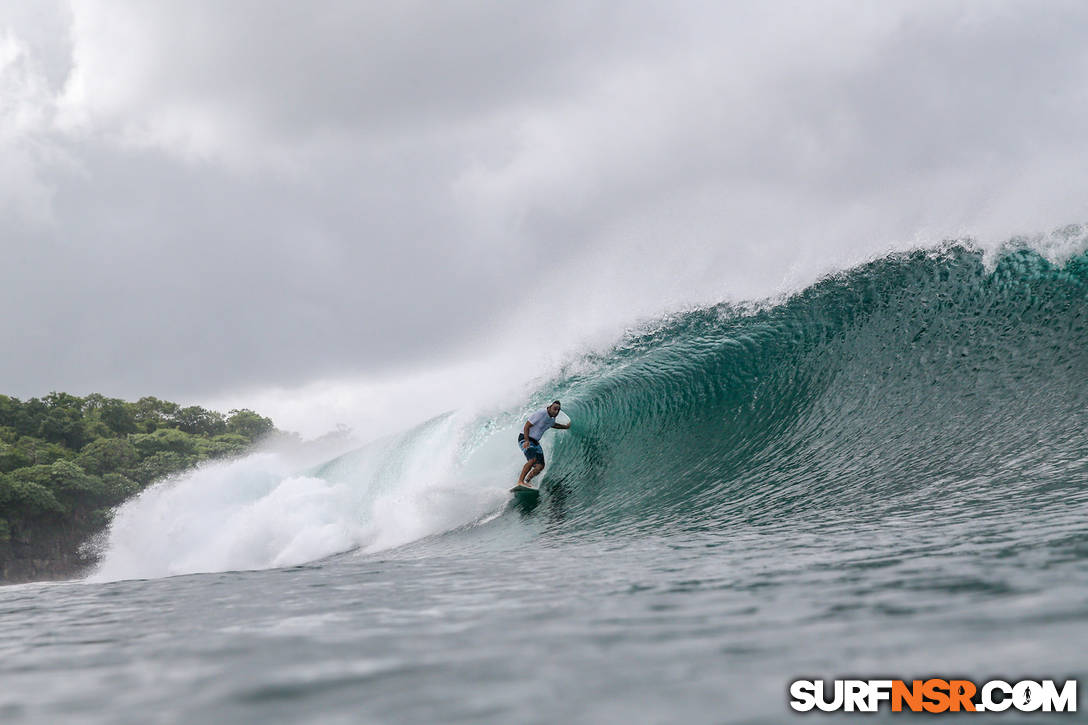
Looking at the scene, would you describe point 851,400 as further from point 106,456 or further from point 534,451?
point 106,456

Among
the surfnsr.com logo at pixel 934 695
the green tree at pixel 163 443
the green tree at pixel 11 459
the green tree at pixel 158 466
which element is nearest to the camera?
the surfnsr.com logo at pixel 934 695

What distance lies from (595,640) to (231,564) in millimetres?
11450

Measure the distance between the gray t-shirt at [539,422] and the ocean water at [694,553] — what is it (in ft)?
2.51

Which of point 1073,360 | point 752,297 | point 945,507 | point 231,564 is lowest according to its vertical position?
point 231,564

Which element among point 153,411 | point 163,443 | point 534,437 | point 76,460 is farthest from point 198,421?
point 534,437

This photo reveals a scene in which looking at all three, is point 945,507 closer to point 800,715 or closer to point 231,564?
point 800,715

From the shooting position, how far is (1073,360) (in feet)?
27.6

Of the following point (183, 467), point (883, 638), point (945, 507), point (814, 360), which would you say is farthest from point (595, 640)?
point (183, 467)

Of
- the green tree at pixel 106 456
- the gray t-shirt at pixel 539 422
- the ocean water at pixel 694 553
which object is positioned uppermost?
the green tree at pixel 106 456

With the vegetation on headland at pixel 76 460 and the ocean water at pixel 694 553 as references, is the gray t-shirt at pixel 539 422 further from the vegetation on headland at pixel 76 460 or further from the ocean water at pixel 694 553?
the vegetation on headland at pixel 76 460

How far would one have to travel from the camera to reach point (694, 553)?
407 centimetres

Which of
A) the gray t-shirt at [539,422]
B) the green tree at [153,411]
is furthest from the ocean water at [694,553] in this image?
the green tree at [153,411]

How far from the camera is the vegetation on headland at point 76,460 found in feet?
118

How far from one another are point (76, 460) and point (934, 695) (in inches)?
1946
